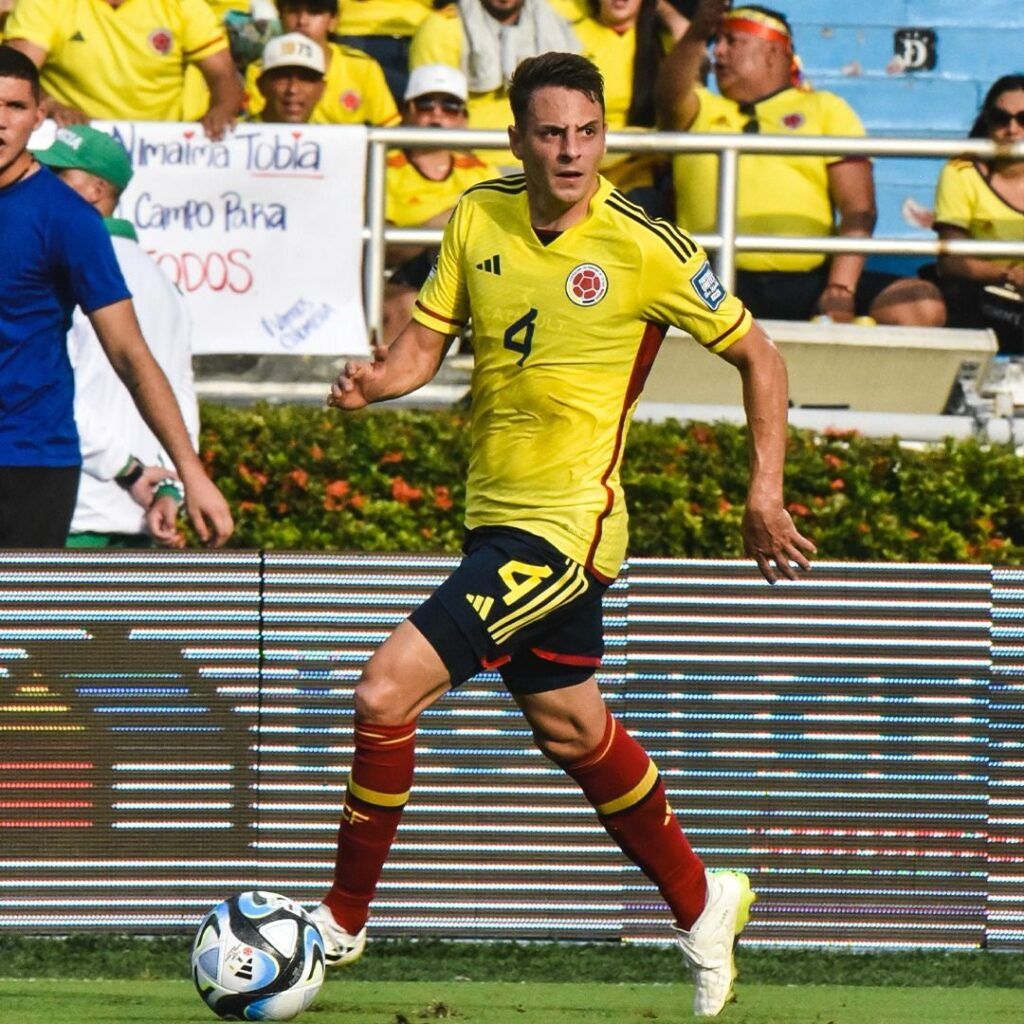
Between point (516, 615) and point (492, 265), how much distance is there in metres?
0.89

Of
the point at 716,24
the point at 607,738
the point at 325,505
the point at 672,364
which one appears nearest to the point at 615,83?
the point at 716,24

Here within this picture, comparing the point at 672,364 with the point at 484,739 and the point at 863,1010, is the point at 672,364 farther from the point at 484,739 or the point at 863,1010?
the point at 863,1010

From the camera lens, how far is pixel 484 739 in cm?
665

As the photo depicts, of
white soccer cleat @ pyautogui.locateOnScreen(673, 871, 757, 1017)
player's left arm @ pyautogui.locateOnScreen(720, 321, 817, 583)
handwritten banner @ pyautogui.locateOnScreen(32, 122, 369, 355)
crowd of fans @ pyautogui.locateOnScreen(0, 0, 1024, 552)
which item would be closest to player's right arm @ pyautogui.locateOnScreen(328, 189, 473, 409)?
player's left arm @ pyautogui.locateOnScreen(720, 321, 817, 583)

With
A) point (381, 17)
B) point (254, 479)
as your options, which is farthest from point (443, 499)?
Result: point (381, 17)

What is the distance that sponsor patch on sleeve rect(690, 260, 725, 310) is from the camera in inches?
205

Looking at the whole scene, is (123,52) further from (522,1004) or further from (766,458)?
(522,1004)

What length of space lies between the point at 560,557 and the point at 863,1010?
1547mm

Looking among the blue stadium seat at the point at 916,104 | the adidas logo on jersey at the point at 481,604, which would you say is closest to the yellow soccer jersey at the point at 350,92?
the blue stadium seat at the point at 916,104

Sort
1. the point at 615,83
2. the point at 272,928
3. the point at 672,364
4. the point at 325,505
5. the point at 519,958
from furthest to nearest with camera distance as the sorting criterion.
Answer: the point at 615,83 → the point at 672,364 → the point at 325,505 → the point at 519,958 → the point at 272,928

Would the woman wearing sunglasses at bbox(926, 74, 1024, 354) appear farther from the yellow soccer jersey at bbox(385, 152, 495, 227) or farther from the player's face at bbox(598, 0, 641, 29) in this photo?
the yellow soccer jersey at bbox(385, 152, 495, 227)

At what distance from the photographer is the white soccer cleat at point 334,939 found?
202 inches

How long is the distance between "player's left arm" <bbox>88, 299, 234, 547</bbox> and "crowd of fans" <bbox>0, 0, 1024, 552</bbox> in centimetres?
408

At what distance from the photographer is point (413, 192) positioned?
1080 cm
